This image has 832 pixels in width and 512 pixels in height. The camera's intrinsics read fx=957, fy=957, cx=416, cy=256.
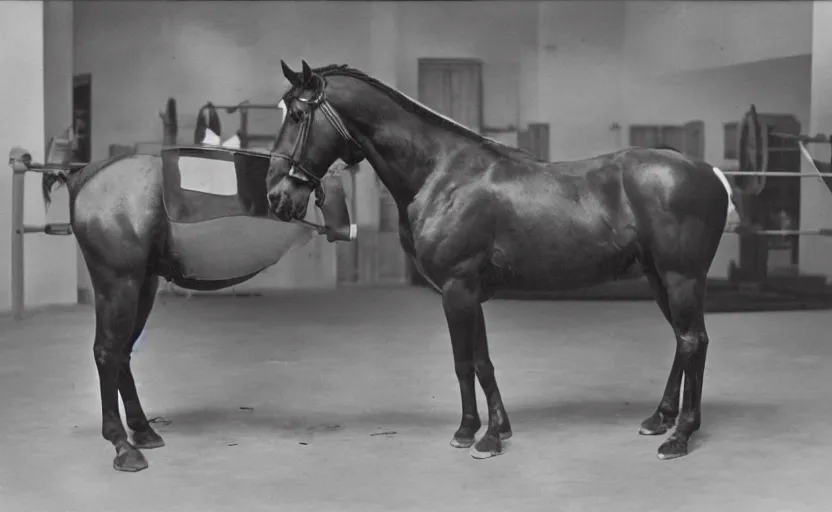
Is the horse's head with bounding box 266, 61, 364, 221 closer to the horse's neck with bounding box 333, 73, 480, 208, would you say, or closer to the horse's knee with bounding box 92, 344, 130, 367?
the horse's neck with bounding box 333, 73, 480, 208

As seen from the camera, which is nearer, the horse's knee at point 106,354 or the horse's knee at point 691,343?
the horse's knee at point 106,354

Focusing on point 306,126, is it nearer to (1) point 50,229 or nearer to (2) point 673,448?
(2) point 673,448

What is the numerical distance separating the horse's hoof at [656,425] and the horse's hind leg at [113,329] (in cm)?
192

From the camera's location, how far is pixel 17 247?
25.2 feet

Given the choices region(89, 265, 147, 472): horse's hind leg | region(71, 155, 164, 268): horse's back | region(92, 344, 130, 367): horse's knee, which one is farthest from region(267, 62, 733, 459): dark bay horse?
region(92, 344, 130, 367): horse's knee

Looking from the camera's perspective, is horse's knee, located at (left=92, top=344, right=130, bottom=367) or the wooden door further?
the wooden door

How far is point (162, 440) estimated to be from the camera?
3.70 m

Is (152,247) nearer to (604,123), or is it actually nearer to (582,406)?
(582,406)

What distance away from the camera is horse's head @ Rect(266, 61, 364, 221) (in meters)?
3.43

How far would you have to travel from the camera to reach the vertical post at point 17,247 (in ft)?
25.1

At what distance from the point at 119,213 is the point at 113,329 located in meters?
0.41

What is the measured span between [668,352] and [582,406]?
1847 millimetres

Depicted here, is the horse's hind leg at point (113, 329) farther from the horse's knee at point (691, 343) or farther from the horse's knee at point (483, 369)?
the horse's knee at point (691, 343)

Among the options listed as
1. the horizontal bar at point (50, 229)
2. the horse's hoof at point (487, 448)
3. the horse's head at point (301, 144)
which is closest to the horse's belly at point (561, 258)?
the horse's hoof at point (487, 448)
